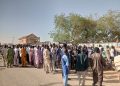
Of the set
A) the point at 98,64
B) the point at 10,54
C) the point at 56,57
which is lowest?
the point at 98,64

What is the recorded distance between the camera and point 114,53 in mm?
22188

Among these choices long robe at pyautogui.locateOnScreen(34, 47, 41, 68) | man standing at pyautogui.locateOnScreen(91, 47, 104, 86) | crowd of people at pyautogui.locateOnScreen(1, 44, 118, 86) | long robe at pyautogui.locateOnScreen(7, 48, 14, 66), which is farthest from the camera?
long robe at pyautogui.locateOnScreen(7, 48, 14, 66)

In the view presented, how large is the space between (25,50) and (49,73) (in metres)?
5.23

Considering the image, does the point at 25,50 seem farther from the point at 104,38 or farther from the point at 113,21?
the point at 104,38

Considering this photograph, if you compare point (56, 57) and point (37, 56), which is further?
point (37, 56)

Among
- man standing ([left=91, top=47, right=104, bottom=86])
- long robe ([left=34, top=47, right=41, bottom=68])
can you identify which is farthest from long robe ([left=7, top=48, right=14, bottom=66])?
man standing ([left=91, top=47, right=104, bottom=86])

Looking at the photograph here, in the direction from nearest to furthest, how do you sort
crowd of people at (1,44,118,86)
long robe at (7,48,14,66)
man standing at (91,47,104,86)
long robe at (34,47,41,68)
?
1. man standing at (91,47,104,86)
2. crowd of people at (1,44,118,86)
3. long robe at (34,47,41,68)
4. long robe at (7,48,14,66)

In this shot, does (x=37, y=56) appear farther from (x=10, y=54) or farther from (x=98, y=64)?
(x=98, y=64)

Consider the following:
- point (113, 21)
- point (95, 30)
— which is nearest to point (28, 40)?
point (95, 30)

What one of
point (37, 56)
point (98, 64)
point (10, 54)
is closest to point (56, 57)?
point (37, 56)

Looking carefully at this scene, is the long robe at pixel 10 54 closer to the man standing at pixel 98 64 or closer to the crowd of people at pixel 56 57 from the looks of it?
the crowd of people at pixel 56 57

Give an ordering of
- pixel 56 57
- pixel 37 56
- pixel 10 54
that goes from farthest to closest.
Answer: pixel 10 54, pixel 37 56, pixel 56 57

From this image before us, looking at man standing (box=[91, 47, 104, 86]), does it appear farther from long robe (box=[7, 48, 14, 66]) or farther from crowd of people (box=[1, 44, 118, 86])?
long robe (box=[7, 48, 14, 66])

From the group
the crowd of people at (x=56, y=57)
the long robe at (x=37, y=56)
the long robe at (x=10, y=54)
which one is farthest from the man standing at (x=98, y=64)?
the long robe at (x=10, y=54)
